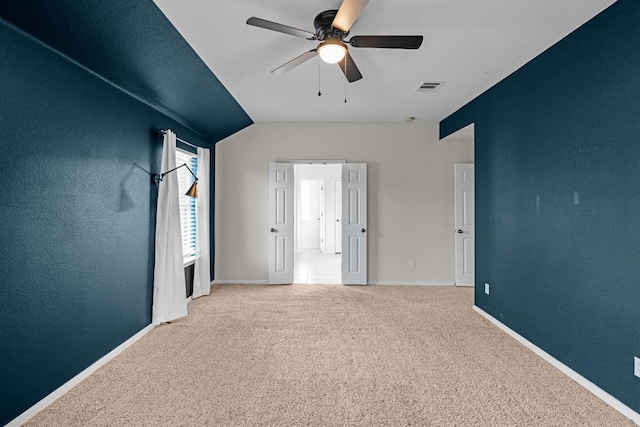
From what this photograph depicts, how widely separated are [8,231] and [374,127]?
4.72 metres

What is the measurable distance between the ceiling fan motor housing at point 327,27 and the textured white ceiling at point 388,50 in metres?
0.06

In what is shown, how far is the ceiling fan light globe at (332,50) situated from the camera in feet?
7.13

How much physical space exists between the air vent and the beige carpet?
8.70 feet

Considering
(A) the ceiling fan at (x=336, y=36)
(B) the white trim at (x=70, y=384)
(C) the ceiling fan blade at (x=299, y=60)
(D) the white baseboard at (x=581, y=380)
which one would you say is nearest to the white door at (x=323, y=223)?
(D) the white baseboard at (x=581, y=380)

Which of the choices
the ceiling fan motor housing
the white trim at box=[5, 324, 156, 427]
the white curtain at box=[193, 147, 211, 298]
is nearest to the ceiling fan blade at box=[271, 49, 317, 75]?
the ceiling fan motor housing

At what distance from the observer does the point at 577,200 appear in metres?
2.51

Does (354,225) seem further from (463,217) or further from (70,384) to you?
(70,384)

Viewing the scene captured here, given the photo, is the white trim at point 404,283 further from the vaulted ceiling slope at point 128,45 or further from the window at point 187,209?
the vaulted ceiling slope at point 128,45

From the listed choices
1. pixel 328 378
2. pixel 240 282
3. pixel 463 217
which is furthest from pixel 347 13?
pixel 240 282

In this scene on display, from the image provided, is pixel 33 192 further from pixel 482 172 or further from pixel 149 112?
pixel 482 172

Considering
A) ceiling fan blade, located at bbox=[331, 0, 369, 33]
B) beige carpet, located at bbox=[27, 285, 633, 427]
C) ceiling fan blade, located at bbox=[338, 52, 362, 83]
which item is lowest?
beige carpet, located at bbox=[27, 285, 633, 427]

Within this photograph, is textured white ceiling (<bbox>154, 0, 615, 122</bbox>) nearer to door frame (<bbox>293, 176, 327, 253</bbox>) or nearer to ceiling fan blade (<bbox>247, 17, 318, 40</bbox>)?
ceiling fan blade (<bbox>247, 17, 318, 40</bbox>)

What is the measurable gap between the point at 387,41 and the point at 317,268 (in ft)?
17.6

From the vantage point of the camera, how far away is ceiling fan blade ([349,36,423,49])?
6.84ft
